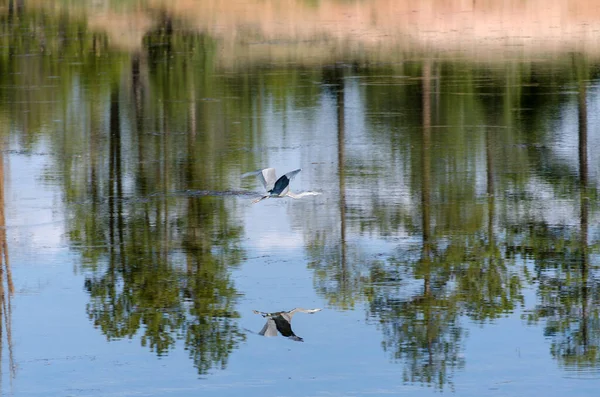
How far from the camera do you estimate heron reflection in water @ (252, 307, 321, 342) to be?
9414 mm

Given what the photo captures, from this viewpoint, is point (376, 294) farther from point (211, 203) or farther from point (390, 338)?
point (211, 203)

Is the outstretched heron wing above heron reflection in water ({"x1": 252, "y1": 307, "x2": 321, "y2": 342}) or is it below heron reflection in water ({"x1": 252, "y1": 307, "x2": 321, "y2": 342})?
above

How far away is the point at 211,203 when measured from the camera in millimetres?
14000

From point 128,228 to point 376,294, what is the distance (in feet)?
12.1

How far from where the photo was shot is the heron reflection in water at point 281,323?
9414 millimetres

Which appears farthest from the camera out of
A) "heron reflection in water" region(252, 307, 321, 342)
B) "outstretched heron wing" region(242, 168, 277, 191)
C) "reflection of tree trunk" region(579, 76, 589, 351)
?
"outstretched heron wing" region(242, 168, 277, 191)

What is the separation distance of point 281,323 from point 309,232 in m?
3.16

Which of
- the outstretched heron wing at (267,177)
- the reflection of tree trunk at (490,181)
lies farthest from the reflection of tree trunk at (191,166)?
the reflection of tree trunk at (490,181)

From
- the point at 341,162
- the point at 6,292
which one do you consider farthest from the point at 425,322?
the point at 341,162

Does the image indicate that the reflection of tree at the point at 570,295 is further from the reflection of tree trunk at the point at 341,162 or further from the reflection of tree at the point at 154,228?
the reflection of tree at the point at 154,228

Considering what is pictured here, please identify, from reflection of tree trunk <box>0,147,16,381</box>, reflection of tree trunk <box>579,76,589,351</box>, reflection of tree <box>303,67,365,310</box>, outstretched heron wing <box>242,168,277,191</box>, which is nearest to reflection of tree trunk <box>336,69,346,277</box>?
reflection of tree <box>303,67,365,310</box>

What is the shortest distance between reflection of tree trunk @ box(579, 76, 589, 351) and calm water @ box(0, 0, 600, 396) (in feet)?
0.12

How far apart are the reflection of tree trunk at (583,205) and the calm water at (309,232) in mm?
36

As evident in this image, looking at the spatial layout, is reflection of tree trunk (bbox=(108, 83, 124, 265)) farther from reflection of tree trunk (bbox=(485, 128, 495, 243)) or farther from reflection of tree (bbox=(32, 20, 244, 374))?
reflection of tree trunk (bbox=(485, 128, 495, 243))
